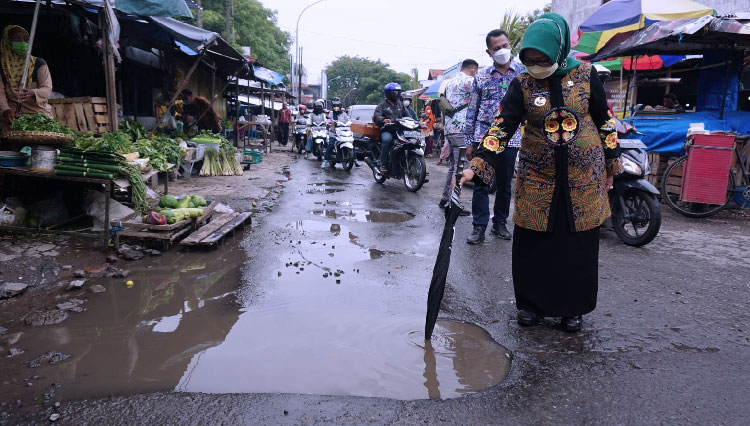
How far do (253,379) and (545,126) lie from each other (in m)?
2.15

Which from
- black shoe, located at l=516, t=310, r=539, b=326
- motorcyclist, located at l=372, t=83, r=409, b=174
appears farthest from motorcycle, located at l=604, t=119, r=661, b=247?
motorcyclist, located at l=372, t=83, r=409, b=174

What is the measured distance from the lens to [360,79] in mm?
72000

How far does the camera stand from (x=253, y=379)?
2.51 m

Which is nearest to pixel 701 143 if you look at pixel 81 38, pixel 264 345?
pixel 264 345

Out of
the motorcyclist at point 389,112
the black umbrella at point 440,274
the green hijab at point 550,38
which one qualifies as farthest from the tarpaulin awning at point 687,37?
the black umbrella at point 440,274

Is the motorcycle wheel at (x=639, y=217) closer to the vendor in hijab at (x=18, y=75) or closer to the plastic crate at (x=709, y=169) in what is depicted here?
the plastic crate at (x=709, y=169)

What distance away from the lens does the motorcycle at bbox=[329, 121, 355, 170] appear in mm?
12117

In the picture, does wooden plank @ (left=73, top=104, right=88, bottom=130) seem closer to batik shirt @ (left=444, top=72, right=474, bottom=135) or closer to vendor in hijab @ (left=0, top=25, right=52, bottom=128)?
vendor in hijab @ (left=0, top=25, right=52, bottom=128)

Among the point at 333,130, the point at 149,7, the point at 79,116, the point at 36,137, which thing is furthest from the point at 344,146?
the point at 36,137

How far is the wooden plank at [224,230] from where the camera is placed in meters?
4.79

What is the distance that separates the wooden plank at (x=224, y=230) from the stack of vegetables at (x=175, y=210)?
332 millimetres

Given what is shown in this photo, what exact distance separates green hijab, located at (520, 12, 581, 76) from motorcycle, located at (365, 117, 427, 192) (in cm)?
565

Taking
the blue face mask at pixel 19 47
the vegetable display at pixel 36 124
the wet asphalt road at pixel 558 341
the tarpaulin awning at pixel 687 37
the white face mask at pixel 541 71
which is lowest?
the wet asphalt road at pixel 558 341

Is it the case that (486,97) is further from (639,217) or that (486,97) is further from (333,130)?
(333,130)
